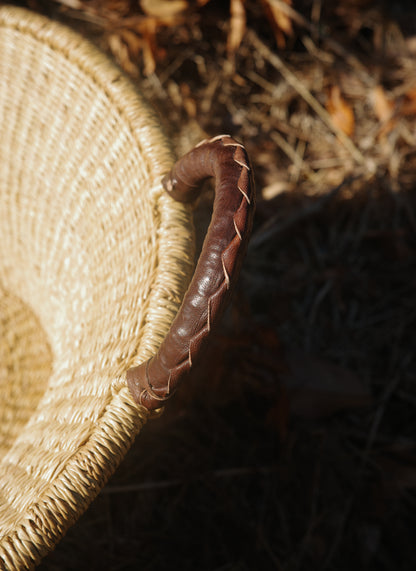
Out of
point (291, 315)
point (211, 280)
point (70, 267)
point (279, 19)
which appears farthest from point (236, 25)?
point (211, 280)

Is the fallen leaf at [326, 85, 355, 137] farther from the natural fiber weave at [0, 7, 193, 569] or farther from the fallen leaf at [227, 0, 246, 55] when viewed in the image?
the natural fiber weave at [0, 7, 193, 569]

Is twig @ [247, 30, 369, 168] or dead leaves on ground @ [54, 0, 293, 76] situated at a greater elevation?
dead leaves on ground @ [54, 0, 293, 76]

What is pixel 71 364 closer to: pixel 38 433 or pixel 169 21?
pixel 38 433

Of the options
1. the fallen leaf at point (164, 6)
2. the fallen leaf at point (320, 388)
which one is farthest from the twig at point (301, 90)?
the fallen leaf at point (320, 388)

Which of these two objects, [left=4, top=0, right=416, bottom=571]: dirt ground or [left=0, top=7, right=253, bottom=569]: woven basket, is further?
[left=4, top=0, right=416, bottom=571]: dirt ground

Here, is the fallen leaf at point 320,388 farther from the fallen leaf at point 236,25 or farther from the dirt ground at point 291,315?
the fallen leaf at point 236,25

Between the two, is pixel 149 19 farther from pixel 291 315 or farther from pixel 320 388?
pixel 320 388

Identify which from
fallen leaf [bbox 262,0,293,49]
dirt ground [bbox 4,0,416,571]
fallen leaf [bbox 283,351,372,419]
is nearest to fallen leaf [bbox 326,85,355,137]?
dirt ground [bbox 4,0,416,571]
